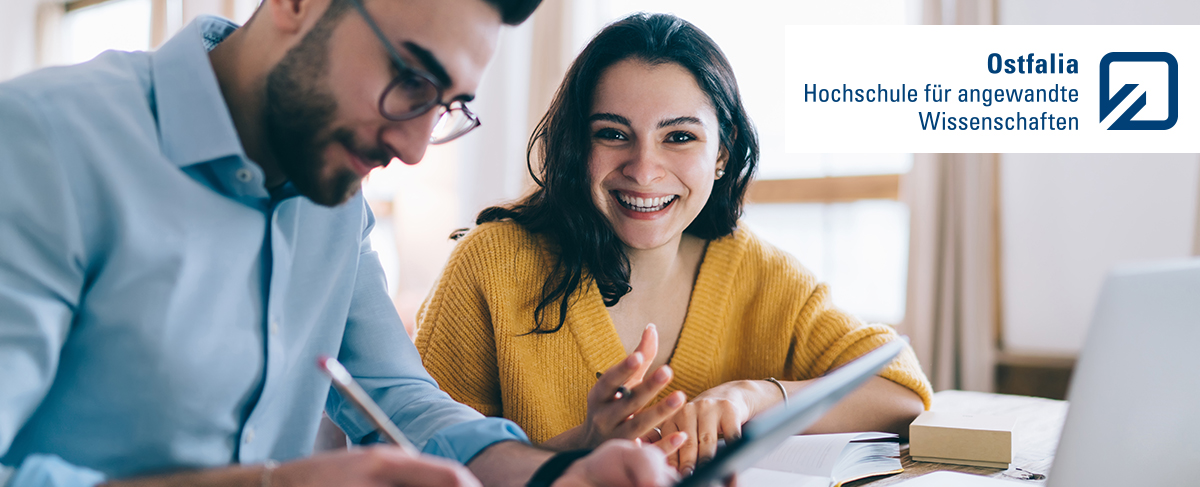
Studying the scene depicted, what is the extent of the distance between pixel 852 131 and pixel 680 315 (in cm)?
167

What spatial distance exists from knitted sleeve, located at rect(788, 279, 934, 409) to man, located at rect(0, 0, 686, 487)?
699 mm

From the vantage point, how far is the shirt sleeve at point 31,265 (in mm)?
569

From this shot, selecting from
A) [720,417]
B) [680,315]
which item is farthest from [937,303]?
[720,417]

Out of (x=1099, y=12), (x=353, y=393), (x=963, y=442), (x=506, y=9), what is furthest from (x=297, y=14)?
(x=1099, y=12)

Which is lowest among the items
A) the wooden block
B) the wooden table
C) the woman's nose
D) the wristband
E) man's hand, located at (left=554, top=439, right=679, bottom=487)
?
the wooden table

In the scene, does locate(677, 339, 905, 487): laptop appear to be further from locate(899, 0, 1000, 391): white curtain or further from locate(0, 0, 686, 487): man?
locate(899, 0, 1000, 391): white curtain

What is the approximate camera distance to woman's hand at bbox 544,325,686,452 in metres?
0.88

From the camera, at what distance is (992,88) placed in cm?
264

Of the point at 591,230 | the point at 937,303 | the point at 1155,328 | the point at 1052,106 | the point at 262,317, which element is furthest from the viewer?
the point at 937,303

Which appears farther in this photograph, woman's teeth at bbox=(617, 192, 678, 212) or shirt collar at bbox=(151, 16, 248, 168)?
woman's teeth at bbox=(617, 192, 678, 212)

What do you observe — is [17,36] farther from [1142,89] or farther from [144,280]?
[1142,89]

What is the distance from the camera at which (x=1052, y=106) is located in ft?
8.51

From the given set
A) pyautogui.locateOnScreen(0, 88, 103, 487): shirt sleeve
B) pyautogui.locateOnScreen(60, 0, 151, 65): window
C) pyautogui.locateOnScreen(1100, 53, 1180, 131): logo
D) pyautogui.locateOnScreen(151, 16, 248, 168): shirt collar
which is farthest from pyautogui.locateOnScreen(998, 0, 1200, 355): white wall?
pyautogui.locateOnScreen(60, 0, 151, 65): window

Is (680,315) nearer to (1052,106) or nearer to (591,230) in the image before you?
(591,230)
